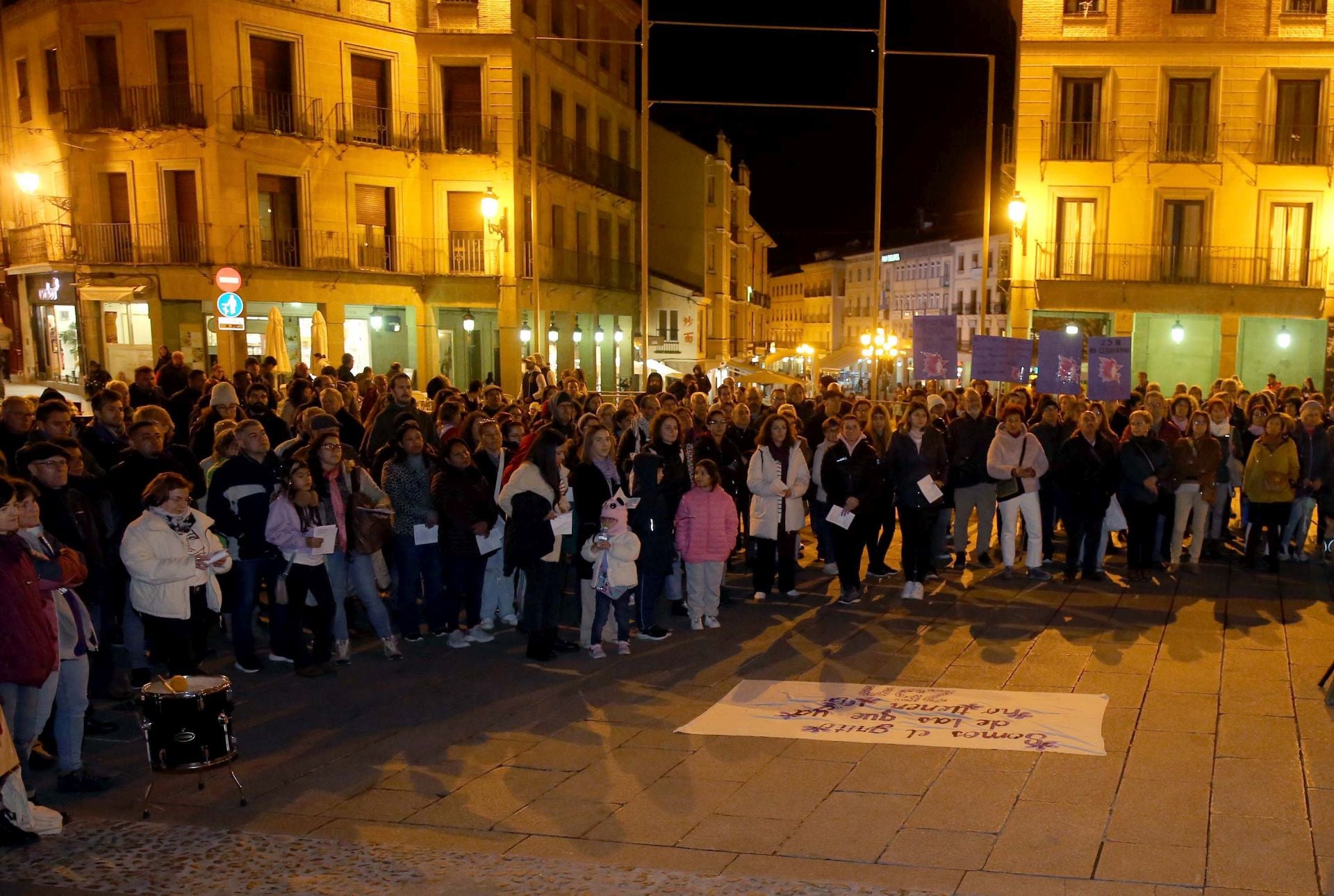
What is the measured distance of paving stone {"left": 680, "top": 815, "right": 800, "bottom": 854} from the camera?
5.80m

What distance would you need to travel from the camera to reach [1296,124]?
28656mm

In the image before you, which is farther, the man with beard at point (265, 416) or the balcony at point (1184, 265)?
the balcony at point (1184, 265)

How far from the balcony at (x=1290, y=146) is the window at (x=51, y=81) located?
29507 millimetres

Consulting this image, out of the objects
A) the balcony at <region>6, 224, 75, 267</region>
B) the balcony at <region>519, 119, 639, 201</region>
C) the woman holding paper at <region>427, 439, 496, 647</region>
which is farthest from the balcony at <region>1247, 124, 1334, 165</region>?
the balcony at <region>6, 224, 75, 267</region>

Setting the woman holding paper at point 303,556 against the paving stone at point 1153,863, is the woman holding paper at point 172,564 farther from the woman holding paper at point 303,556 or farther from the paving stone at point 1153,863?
the paving stone at point 1153,863

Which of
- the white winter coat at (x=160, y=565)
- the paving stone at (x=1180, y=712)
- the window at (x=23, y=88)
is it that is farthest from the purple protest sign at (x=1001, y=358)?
the window at (x=23, y=88)

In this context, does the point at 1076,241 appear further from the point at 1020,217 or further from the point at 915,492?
the point at 915,492

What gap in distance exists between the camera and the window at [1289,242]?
29.3 meters

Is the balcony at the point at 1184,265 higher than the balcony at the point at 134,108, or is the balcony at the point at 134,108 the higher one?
the balcony at the point at 134,108

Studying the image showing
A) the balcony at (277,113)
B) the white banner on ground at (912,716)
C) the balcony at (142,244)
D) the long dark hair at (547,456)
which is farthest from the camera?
the balcony at (142,244)

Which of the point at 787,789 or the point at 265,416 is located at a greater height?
the point at 265,416

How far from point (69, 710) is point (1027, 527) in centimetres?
924

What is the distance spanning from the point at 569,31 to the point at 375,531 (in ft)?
92.9

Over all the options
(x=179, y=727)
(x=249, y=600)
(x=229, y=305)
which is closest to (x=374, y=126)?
(x=229, y=305)
